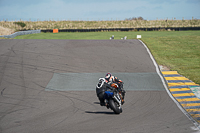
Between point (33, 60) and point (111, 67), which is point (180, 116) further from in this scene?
point (33, 60)

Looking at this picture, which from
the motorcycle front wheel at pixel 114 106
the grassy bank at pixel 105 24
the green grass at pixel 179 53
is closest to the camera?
the motorcycle front wheel at pixel 114 106

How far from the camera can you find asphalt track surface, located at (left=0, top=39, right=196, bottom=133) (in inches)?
370

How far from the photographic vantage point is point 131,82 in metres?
16.6

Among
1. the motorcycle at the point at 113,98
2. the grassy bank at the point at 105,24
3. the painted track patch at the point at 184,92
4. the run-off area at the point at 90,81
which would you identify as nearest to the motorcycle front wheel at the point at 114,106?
the motorcycle at the point at 113,98

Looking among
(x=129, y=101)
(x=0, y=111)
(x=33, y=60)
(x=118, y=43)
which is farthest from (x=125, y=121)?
(x=118, y=43)

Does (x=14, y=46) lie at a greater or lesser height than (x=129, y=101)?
greater

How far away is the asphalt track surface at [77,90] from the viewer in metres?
9.40

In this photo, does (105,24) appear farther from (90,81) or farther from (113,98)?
(113,98)

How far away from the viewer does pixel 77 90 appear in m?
15.0

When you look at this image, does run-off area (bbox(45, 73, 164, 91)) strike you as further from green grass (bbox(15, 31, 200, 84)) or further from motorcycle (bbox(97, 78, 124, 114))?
motorcycle (bbox(97, 78, 124, 114))


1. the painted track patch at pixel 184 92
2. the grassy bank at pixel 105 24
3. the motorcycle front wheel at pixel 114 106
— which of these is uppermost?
the grassy bank at pixel 105 24

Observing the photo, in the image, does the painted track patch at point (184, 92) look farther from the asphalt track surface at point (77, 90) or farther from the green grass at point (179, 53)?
the green grass at point (179, 53)

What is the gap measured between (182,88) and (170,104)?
344 cm

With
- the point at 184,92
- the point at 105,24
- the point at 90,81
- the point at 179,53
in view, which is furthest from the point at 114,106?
the point at 105,24
